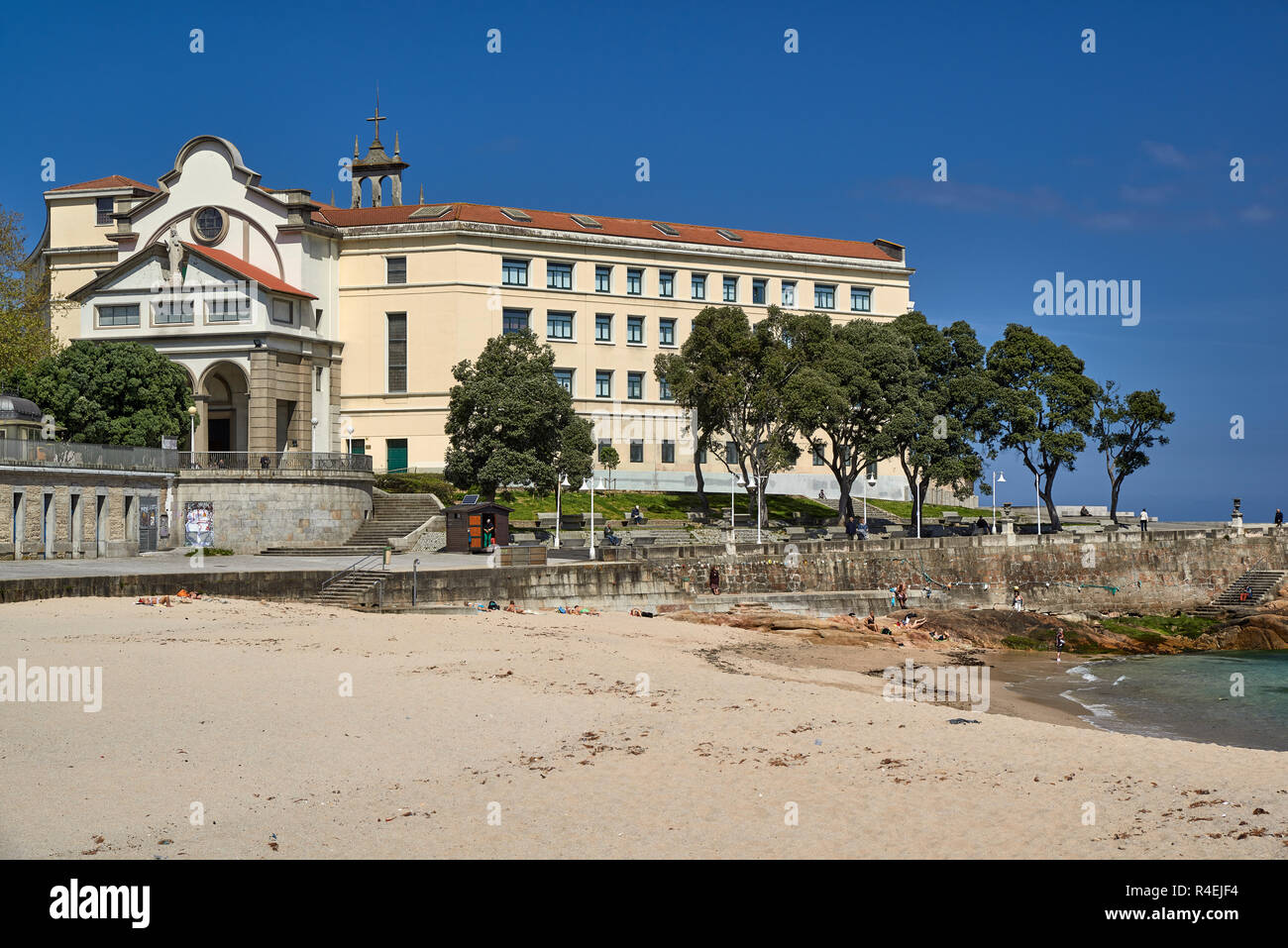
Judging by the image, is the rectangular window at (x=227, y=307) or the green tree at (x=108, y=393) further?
the rectangular window at (x=227, y=307)

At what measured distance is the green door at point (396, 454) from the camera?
266ft

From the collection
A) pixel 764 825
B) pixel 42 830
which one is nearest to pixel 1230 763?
pixel 764 825

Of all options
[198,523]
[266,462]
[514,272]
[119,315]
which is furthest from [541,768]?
[514,272]

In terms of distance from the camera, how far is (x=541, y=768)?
19078 millimetres

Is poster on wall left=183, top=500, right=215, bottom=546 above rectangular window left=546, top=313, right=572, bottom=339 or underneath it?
underneath

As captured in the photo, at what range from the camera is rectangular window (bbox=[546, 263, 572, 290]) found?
8425 cm

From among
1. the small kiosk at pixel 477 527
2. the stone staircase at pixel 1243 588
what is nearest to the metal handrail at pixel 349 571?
the small kiosk at pixel 477 527

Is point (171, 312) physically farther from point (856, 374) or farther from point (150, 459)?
point (856, 374)

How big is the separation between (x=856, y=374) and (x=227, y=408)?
120 feet

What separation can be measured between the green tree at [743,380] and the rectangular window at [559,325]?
633 inches

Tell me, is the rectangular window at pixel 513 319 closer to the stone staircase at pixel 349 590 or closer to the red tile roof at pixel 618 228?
the red tile roof at pixel 618 228

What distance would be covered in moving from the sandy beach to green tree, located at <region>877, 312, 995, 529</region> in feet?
136

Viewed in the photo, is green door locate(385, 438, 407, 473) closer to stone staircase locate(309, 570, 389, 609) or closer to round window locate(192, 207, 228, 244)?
round window locate(192, 207, 228, 244)

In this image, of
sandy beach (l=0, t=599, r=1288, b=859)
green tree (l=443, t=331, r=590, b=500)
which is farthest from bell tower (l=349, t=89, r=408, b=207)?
sandy beach (l=0, t=599, r=1288, b=859)
